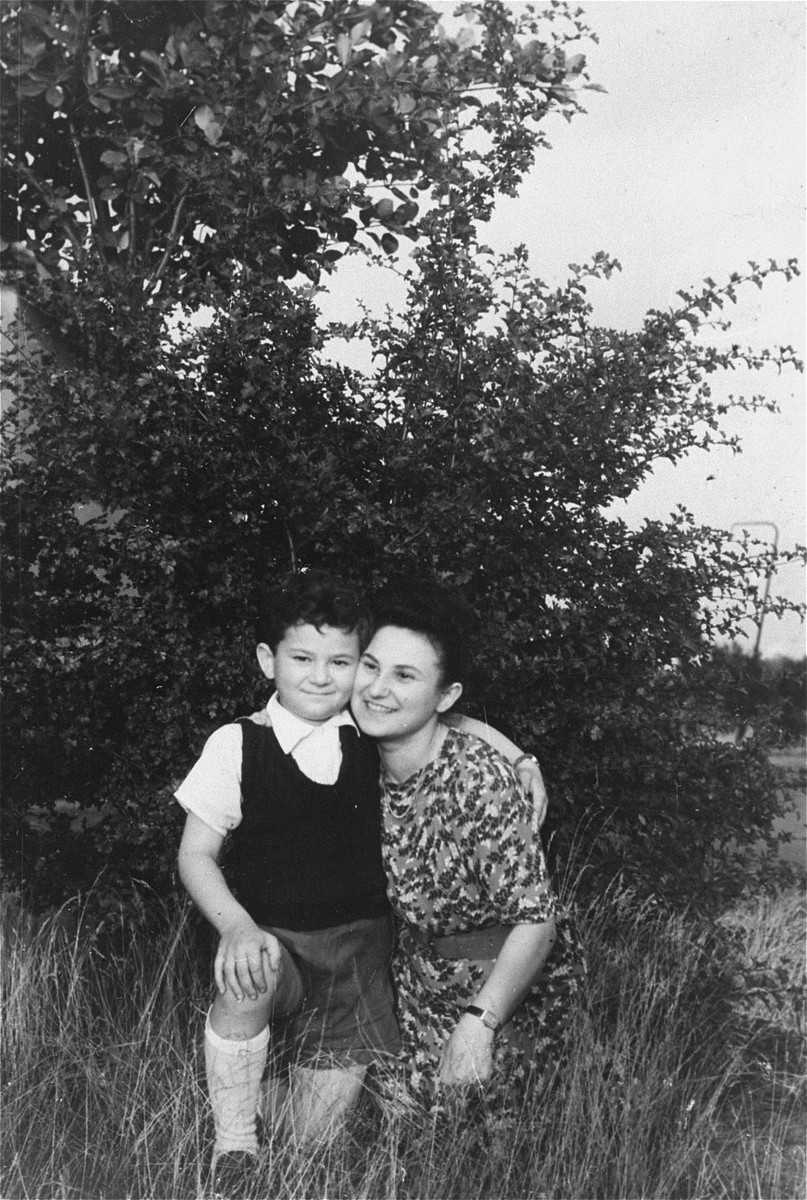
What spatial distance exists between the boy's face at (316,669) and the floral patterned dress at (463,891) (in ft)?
0.90

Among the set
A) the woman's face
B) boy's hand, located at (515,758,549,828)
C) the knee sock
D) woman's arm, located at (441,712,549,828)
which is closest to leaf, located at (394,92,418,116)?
the woman's face

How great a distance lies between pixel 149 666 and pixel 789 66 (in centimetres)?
274

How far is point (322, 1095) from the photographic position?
294 cm

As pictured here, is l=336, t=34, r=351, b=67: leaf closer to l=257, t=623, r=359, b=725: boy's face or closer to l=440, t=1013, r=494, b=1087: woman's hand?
l=257, t=623, r=359, b=725: boy's face

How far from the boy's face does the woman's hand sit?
2.79ft

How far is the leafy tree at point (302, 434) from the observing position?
3.22 m

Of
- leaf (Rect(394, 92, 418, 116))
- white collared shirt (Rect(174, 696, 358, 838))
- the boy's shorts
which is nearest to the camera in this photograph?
white collared shirt (Rect(174, 696, 358, 838))

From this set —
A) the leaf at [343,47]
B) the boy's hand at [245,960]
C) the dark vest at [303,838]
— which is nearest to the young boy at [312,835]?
the dark vest at [303,838]

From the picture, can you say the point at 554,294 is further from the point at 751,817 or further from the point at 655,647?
the point at 751,817

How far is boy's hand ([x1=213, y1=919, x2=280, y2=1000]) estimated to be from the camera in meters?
2.57

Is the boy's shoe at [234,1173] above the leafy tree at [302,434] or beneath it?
beneath

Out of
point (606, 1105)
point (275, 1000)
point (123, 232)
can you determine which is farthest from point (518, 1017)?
point (123, 232)

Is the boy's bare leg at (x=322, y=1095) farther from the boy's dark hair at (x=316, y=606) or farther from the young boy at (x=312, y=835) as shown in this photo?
the boy's dark hair at (x=316, y=606)

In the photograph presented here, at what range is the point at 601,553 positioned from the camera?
11.3ft
